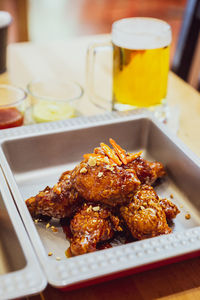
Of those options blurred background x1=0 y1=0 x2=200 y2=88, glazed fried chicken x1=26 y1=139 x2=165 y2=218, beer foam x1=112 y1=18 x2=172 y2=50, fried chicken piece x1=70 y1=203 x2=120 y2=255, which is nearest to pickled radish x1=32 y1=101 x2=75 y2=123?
beer foam x1=112 y1=18 x2=172 y2=50

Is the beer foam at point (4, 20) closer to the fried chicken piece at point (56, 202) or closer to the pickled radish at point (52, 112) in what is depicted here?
the pickled radish at point (52, 112)

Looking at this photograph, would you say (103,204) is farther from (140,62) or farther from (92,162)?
(140,62)

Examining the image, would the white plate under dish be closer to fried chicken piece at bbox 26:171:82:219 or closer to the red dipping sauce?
fried chicken piece at bbox 26:171:82:219

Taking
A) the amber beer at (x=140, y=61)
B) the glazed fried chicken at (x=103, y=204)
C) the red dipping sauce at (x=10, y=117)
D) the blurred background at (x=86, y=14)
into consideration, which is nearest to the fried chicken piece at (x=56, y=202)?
the glazed fried chicken at (x=103, y=204)

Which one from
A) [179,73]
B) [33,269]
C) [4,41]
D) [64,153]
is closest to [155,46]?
[64,153]

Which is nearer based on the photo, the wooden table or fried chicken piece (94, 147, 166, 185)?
the wooden table

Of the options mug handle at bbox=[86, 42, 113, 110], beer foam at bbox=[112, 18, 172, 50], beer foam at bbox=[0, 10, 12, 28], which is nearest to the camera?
beer foam at bbox=[112, 18, 172, 50]
